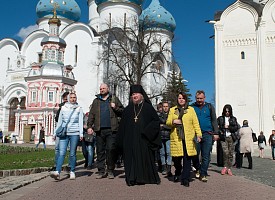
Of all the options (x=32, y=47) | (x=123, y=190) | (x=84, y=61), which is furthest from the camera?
(x=32, y=47)

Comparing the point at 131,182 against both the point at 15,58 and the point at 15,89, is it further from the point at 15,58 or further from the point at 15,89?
the point at 15,58

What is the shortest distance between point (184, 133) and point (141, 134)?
822 millimetres

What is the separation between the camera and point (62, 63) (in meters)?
38.5

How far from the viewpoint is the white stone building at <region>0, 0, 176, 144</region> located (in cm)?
3553

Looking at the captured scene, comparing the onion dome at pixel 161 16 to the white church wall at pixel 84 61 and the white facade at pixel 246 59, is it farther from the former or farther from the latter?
the white facade at pixel 246 59

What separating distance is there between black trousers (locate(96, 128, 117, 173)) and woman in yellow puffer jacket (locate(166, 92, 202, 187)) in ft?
4.48

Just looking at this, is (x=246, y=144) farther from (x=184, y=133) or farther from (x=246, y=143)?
(x=184, y=133)

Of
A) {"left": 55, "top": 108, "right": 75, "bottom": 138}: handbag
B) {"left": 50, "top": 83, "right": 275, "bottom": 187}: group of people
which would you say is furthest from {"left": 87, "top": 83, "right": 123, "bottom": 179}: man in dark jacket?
{"left": 55, "top": 108, "right": 75, "bottom": 138}: handbag

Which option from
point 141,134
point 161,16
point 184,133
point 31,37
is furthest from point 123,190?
point 161,16

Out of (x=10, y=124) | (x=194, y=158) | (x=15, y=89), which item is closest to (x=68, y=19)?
(x=15, y=89)

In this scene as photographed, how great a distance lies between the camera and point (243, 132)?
10.9 metres

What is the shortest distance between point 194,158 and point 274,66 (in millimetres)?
25168

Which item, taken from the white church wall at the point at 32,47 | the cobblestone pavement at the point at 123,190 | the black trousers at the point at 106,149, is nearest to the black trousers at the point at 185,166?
the cobblestone pavement at the point at 123,190

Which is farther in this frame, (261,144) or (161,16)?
(161,16)
